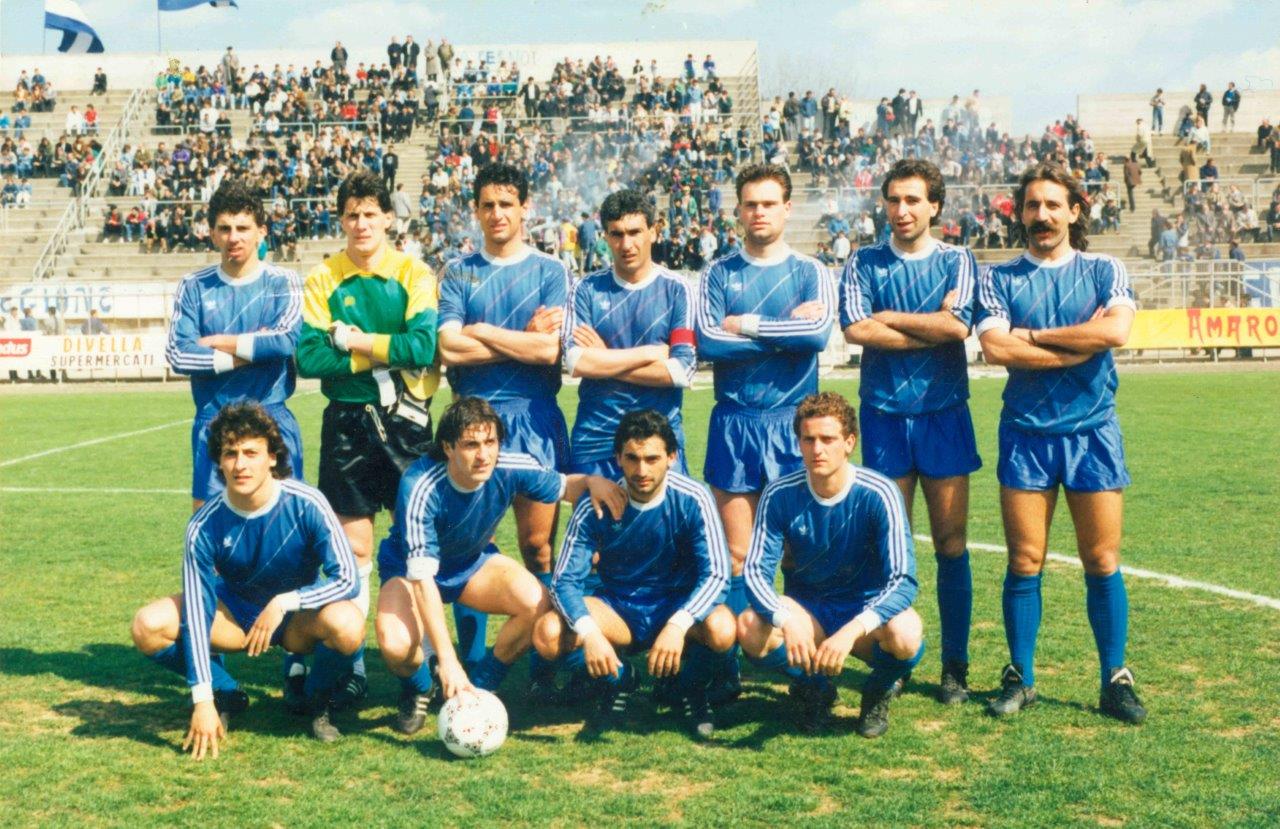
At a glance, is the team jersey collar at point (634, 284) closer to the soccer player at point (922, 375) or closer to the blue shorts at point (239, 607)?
the soccer player at point (922, 375)

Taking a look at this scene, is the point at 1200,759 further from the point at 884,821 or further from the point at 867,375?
the point at 867,375

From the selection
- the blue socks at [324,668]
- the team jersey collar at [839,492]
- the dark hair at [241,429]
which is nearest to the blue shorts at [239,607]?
the blue socks at [324,668]

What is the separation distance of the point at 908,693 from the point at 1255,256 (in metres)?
26.8

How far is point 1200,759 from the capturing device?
4527 mm

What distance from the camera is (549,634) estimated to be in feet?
16.6

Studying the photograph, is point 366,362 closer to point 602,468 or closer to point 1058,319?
point 602,468

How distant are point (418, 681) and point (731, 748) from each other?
49.2 inches

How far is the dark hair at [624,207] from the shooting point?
533 centimetres

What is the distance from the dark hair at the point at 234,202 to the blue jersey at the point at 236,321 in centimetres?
27

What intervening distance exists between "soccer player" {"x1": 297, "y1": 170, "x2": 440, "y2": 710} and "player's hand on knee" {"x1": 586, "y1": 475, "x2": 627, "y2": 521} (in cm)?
94

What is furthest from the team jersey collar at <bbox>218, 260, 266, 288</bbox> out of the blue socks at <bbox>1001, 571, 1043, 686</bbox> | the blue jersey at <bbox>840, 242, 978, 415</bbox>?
the blue socks at <bbox>1001, 571, 1043, 686</bbox>

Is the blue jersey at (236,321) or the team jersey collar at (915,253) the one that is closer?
the team jersey collar at (915,253)

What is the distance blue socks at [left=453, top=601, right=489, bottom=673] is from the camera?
18.5ft

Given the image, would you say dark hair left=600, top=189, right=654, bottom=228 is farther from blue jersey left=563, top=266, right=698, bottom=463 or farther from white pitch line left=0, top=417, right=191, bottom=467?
white pitch line left=0, top=417, right=191, bottom=467
